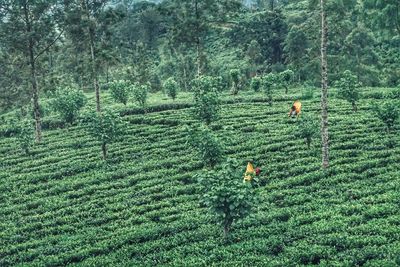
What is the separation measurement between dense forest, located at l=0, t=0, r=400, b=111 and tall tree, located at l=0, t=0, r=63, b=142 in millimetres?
102

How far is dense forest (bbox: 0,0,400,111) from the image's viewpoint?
155 ft

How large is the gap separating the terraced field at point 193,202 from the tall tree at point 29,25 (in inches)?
429

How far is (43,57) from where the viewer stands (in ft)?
172

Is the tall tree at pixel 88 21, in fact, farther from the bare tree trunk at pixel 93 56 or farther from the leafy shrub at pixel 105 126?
the leafy shrub at pixel 105 126

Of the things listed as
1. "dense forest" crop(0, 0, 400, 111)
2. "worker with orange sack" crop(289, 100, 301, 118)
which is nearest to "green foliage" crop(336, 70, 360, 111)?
"worker with orange sack" crop(289, 100, 301, 118)

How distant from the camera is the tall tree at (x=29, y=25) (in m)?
45.9

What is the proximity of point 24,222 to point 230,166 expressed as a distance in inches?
537

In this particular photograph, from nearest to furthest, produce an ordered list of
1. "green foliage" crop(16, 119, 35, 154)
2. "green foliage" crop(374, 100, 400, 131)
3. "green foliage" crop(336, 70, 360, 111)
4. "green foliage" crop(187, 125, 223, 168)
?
1. "green foliage" crop(187, 125, 223, 168)
2. "green foliage" crop(374, 100, 400, 131)
3. "green foliage" crop(336, 70, 360, 111)
4. "green foliage" crop(16, 119, 35, 154)

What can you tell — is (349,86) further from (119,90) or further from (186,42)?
(119,90)

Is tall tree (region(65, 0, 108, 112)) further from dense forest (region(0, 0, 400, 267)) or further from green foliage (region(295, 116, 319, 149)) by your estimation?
green foliage (region(295, 116, 319, 149))

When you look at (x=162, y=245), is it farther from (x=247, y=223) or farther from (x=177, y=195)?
(x=177, y=195)

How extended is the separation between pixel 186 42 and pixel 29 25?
18.3 metres

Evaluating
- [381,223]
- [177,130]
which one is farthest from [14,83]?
[381,223]

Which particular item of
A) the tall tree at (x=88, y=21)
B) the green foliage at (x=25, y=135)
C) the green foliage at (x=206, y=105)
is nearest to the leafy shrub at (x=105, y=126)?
the green foliage at (x=206, y=105)
